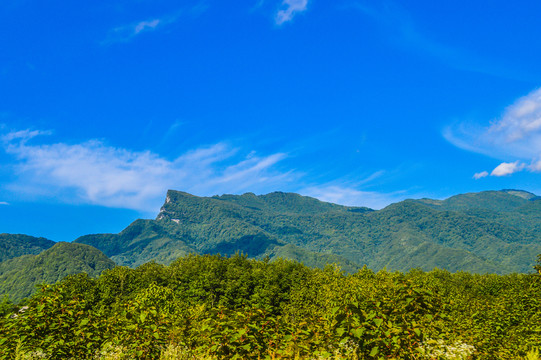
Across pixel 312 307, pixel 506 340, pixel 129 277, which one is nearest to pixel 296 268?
pixel 312 307

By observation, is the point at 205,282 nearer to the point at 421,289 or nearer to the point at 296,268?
the point at 296,268

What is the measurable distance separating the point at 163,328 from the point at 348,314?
5286 mm

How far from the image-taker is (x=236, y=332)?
25.9ft

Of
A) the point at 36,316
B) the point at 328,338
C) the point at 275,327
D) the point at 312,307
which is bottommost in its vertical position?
the point at 312,307

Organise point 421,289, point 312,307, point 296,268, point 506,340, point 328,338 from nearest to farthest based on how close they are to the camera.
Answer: point 421,289 → point 328,338 → point 506,340 → point 312,307 → point 296,268

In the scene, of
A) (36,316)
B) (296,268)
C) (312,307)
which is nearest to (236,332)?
(36,316)

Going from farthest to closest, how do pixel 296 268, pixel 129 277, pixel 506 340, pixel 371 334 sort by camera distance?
pixel 296 268
pixel 129 277
pixel 506 340
pixel 371 334

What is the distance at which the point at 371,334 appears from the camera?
7211 millimetres

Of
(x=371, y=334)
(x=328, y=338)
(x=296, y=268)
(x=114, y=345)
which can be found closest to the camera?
(x=371, y=334)

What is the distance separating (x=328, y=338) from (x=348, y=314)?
6.87ft

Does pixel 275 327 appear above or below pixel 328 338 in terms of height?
above

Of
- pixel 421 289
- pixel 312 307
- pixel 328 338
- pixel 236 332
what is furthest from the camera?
pixel 312 307

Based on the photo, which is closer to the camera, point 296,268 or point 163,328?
point 163,328

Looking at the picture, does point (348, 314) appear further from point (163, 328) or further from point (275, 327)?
point (163, 328)
